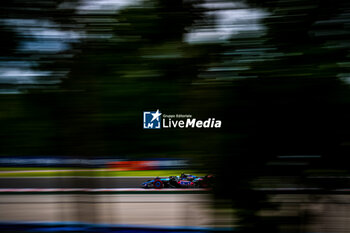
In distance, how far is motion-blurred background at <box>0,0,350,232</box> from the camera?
1393 millimetres

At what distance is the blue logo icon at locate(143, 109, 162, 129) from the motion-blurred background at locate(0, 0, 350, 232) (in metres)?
0.03

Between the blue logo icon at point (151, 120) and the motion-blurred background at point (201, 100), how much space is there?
0.10ft

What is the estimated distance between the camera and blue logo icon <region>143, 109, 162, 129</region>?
4.93ft

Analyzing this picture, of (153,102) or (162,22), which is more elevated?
(162,22)

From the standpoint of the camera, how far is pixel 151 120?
1.52 meters

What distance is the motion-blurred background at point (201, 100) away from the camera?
54.8 inches

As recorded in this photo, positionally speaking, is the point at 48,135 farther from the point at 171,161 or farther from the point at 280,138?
the point at 280,138

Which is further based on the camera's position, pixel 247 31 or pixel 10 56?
pixel 10 56

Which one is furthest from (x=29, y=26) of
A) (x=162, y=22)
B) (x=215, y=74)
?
(x=215, y=74)

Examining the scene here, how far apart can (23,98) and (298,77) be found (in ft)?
5.32

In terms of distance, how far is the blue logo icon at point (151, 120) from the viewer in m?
1.50

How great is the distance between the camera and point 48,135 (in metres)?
1.56

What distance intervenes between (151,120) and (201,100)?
1.07ft

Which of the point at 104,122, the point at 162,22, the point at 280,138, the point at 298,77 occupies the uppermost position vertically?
the point at 162,22
